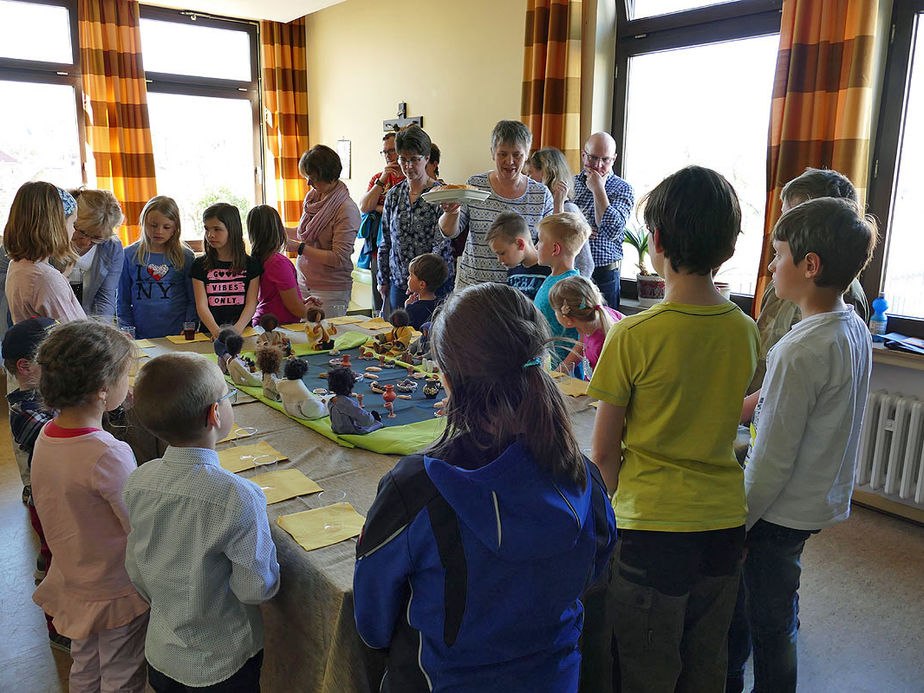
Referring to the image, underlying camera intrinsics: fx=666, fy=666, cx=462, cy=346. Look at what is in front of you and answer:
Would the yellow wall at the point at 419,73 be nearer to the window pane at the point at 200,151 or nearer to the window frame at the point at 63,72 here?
the window pane at the point at 200,151

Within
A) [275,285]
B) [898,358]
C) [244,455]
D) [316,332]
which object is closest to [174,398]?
[244,455]

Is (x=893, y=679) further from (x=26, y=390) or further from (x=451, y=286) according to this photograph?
(x=26, y=390)

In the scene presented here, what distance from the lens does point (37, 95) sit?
17.4 ft

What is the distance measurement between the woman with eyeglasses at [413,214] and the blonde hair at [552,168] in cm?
55

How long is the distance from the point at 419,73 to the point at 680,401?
14.6ft

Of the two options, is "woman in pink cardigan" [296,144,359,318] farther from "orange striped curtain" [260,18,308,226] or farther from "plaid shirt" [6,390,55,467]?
"orange striped curtain" [260,18,308,226]

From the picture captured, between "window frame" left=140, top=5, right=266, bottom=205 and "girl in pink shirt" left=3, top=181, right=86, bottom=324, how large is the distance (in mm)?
4055

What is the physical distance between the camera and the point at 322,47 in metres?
6.15

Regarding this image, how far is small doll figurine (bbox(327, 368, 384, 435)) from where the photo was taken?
68.4 inches

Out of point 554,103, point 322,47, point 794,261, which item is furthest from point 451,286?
point 322,47

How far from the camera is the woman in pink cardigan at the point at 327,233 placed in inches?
130

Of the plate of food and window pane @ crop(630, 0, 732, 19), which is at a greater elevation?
window pane @ crop(630, 0, 732, 19)

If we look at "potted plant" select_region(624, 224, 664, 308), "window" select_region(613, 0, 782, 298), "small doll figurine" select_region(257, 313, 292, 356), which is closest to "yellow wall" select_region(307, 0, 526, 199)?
"window" select_region(613, 0, 782, 298)

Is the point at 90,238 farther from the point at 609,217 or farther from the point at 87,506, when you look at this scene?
the point at 609,217
